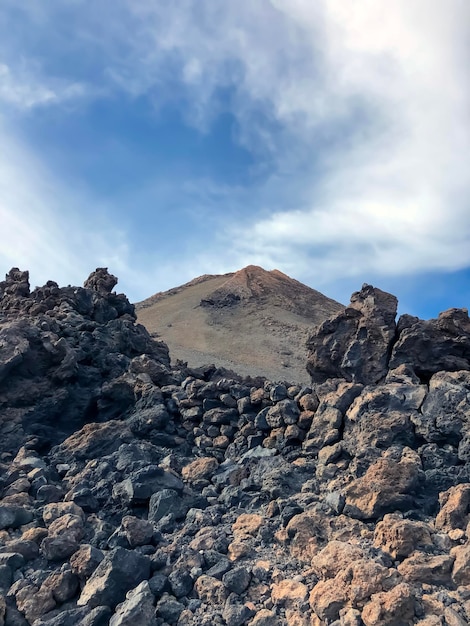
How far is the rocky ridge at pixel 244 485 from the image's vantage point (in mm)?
5965

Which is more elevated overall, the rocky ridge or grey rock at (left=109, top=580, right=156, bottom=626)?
the rocky ridge

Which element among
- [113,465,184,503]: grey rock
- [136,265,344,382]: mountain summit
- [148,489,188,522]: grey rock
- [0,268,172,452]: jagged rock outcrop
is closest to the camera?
[148,489,188,522]: grey rock

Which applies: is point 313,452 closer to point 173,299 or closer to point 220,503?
point 220,503

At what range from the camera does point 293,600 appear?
588 centimetres

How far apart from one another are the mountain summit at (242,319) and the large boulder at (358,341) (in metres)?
28.7

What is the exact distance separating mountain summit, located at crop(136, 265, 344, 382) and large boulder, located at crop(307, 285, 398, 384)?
28671 mm

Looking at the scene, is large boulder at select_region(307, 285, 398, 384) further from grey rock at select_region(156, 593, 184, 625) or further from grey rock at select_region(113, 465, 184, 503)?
grey rock at select_region(156, 593, 184, 625)

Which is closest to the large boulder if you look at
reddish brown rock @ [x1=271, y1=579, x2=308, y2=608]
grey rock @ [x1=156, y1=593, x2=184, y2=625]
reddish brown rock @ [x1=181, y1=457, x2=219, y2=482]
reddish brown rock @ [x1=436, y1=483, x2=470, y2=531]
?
reddish brown rock @ [x1=181, y1=457, x2=219, y2=482]

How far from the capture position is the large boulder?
433 inches

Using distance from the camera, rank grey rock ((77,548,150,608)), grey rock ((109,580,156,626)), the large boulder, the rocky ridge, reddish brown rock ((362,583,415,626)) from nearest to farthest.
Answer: reddish brown rock ((362,583,415,626)) < grey rock ((109,580,156,626)) < the rocky ridge < grey rock ((77,548,150,608)) < the large boulder

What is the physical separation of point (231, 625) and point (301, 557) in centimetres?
131

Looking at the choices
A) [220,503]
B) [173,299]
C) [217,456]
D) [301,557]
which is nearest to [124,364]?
[217,456]

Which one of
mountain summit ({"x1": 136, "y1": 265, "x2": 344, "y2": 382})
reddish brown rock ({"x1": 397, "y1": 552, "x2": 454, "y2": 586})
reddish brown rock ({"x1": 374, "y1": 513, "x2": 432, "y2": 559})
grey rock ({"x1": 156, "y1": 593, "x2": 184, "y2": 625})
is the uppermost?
mountain summit ({"x1": 136, "y1": 265, "x2": 344, "y2": 382})

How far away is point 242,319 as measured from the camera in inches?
2566
